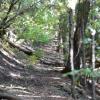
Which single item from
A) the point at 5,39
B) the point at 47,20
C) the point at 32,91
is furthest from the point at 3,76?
the point at 5,39

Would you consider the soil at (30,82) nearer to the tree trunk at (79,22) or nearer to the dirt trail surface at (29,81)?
the dirt trail surface at (29,81)

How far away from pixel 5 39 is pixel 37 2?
9.78 metres

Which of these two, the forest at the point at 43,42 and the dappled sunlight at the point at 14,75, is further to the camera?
the dappled sunlight at the point at 14,75

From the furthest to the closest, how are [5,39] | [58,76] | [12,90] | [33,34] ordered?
[5,39] < [58,76] < [33,34] < [12,90]

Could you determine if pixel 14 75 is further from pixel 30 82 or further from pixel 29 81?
pixel 30 82

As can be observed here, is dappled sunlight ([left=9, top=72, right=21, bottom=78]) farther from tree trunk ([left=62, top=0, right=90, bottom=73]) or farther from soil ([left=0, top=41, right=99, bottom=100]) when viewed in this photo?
tree trunk ([left=62, top=0, right=90, bottom=73])

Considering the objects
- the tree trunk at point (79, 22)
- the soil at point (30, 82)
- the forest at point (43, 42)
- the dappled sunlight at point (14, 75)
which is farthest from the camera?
the tree trunk at point (79, 22)

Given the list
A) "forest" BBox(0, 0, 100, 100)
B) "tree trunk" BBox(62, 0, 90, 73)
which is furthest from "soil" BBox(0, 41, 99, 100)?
"tree trunk" BBox(62, 0, 90, 73)

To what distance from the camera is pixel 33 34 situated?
58.1 feet

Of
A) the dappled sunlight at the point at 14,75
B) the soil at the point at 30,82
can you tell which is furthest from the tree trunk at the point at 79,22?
the dappled sunlight at the point at 14,75

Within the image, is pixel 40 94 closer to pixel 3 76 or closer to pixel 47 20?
pixel 3 76

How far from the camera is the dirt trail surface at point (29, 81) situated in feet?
51.6

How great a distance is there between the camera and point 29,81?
19.2 meters

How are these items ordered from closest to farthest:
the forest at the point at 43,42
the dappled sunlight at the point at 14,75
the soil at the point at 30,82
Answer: the soil at the point at 30,82 → the forest at the point at 43,42 → the dappled sunlight at the point at 14,75
